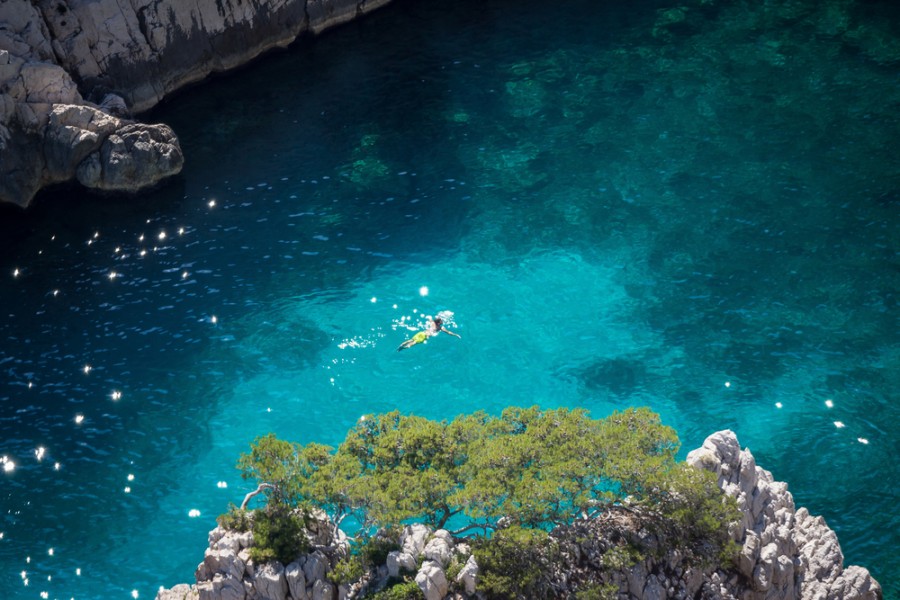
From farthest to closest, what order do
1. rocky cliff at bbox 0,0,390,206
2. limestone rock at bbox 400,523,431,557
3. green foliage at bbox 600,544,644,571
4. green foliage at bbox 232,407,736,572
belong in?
rocky cliff at bbox 0,0,390,206 < green foliage at bbox 232,407,736,572 < green foliage at bbox 600,544,644,571 < limestone rock at bbox 400,523,431,557

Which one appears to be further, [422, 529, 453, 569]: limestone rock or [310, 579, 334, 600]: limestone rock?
[422, 529, 453, 569]: limestone rock

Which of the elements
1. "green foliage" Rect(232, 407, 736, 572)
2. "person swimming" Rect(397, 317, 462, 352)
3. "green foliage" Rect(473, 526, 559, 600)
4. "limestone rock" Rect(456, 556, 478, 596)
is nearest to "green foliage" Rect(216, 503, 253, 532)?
"green foliage" Rect(232, 407, 736, 572)

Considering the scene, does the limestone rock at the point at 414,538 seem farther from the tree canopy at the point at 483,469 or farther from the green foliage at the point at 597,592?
the green foliage at the point at 597,592

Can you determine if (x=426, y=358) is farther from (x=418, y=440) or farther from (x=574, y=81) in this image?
(x=574, y=81)

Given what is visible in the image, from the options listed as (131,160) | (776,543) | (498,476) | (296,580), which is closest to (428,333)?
(498,476)

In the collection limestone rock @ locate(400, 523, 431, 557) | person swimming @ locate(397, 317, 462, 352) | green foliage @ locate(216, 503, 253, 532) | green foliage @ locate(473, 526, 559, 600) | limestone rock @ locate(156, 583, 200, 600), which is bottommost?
person swimming @ locate(397, 317, 462, 352)

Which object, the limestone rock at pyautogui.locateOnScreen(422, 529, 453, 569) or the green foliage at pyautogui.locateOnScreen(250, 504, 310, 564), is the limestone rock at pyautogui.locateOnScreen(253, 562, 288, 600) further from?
the limestone rock at pyautogui.locateOnScreen(422, 529, 453, 569)

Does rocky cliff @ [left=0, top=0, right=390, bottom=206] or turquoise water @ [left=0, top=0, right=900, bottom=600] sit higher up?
rocky cliff @ [left=0, top=0, right=390, bottom=206]

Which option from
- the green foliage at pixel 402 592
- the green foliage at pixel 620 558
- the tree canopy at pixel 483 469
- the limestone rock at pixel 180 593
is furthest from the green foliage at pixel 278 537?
the green foliage at pixel 620 558
